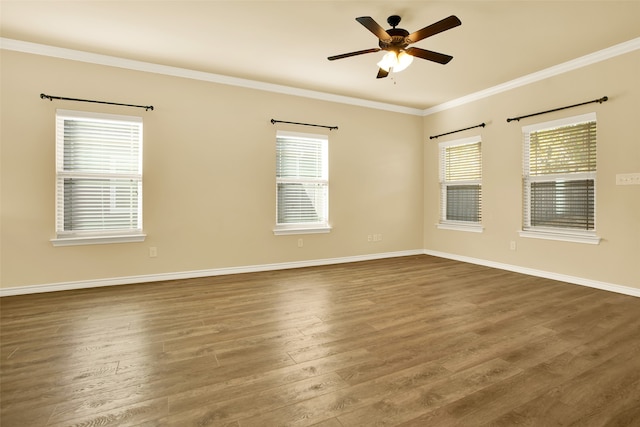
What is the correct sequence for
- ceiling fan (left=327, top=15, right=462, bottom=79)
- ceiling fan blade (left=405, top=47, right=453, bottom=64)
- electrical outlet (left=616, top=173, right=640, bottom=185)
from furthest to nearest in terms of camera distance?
electrical outlet (left=616, top=173, right=640, bottom=185) < ceiling fan blade (left=405, top=47, right=453, bottom=64) < ceiling fan (left=327, top=15, right=462, bottom=79)

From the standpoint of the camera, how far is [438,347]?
7.61 ft

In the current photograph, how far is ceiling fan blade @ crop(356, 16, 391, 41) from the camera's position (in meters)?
2.50

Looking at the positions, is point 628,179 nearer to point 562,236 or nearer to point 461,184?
point 562,236

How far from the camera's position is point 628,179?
359cm

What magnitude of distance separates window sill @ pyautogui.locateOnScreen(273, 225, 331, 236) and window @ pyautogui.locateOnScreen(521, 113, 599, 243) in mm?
2967

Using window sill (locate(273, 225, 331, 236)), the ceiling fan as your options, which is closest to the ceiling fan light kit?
the ceiling fan

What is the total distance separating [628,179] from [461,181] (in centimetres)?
227

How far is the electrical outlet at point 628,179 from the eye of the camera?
3529 mm

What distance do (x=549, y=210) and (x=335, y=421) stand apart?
14.3 feet

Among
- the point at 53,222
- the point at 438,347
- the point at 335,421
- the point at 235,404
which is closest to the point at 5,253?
the point at 53,222

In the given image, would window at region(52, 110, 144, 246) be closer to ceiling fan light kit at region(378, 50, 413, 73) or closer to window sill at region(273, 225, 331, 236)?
window sill at region(273, 225, 331, 236)

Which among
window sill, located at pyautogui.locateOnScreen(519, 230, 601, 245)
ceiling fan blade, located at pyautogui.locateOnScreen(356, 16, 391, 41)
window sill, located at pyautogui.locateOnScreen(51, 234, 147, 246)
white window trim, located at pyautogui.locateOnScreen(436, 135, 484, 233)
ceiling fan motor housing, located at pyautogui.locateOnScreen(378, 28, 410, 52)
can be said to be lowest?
window sill, located at pyautogui.locateOnScreen(51, 234, 147, 246)

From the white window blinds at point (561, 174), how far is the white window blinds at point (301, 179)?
9.98 feet

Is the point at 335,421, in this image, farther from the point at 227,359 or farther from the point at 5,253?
the point at 5,253
